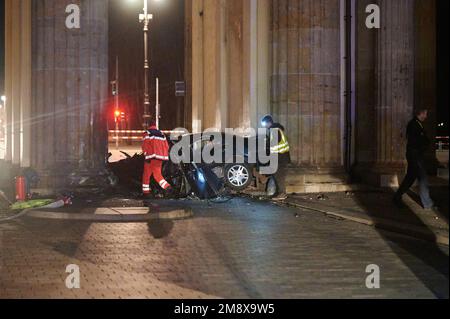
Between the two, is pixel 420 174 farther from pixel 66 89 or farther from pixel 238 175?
pixel 66 89

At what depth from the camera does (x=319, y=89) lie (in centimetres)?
1870

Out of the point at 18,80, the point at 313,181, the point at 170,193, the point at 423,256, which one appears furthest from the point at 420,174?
the point at 18,80

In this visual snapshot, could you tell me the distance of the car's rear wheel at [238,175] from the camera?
61.0 feet

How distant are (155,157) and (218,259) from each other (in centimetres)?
757

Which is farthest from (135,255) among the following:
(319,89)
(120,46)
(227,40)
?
(120,46)

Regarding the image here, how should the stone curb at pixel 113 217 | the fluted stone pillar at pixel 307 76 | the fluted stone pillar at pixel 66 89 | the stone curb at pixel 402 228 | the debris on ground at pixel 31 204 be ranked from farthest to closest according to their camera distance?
the fluted stone pillar at pixel 307 76, the fluted stone pillar at pixel 66 89, the debris on ground at pixel 31 204, the stone curb at pixel 113 217, the stone curb at pixel 402 228

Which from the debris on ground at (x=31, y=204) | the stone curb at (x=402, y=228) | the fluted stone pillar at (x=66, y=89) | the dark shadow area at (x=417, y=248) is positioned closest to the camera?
the dark shadow area at (x=417, y=248)

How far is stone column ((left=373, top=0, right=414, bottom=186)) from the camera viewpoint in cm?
1922

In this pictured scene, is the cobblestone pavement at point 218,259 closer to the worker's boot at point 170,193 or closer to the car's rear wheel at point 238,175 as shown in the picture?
the worker's boot at point 170,193

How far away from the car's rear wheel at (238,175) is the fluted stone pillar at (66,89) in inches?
115

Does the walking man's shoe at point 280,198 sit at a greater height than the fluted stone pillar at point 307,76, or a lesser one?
lesser

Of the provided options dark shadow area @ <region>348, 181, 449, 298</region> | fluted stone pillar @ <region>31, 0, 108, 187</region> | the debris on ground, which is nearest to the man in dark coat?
dark shadow area @ <region>348, 181, 449, 298</region>

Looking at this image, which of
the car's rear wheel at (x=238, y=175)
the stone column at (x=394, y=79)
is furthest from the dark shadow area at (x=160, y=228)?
the stone column at (x=394, y=79)

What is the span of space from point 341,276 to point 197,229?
449cm
